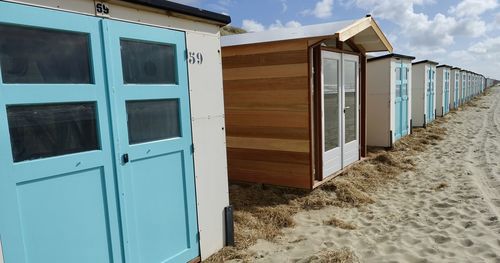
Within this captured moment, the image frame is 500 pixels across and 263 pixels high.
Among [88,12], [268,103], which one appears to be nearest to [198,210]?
[88,12]

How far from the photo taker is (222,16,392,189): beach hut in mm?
5207

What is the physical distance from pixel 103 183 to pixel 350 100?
5183 mm

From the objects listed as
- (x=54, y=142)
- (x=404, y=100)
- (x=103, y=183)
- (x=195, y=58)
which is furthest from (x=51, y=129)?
(x=404, y=100)

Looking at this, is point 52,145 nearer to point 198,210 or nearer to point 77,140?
point 77,140

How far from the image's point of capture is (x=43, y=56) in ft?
7.11

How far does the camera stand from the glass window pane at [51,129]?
2.10 m

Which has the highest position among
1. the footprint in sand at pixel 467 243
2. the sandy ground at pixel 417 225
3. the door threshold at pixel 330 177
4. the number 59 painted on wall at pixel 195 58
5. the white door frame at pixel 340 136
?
the number 59 painted on wall at pixel 195 58

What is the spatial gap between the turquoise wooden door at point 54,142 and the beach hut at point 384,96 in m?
7.65

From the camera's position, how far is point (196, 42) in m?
3.24

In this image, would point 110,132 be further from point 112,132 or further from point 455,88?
point 455,88

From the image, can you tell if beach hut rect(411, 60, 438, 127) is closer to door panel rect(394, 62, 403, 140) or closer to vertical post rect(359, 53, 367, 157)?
door panel rect(394, 62, 403, 140)

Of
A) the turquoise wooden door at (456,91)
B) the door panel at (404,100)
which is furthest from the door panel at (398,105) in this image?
the turquoise wooden door at (456,91)

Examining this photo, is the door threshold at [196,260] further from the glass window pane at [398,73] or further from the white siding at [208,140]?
the glass window pane at [398,73]

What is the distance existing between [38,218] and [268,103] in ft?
12.4
